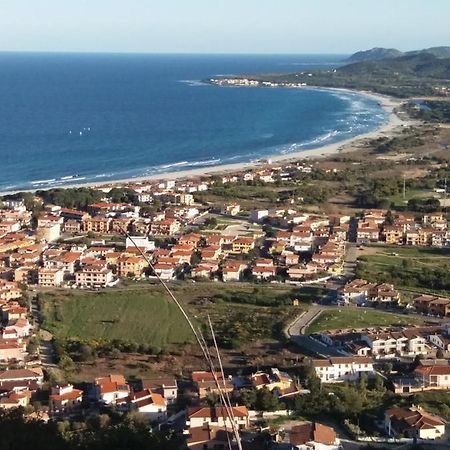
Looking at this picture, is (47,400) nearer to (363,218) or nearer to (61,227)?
Result: (61,227)

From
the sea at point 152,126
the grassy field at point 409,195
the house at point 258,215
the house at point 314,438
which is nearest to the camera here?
the house at point 314,438

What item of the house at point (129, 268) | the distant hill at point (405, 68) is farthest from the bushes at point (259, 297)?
the distant hill at point (405, 68)

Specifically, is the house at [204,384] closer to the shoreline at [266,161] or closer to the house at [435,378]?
the house at [435,378]

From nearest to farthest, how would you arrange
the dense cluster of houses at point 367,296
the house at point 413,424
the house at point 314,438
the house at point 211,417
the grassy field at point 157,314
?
the house at point 314,438
the house at point 413,424
the house at point 211,417
the grassy field at point 157,314
the dense cluster of houses at point 367,296

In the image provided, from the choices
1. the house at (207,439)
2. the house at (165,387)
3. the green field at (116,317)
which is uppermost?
the house at (207,439)

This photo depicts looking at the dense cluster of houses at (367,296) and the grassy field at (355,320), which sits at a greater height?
the dense cluster of houses at (367,296)

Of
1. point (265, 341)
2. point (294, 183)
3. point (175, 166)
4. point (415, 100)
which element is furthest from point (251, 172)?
point (415, 100)

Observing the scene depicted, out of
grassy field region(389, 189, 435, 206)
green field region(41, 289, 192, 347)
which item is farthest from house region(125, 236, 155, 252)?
grassy field region(389, 189, 435, 206)
